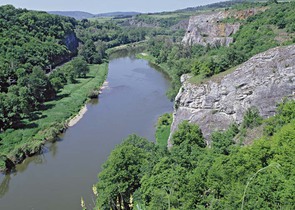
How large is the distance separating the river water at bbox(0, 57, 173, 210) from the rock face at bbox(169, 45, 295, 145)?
31.5 feet

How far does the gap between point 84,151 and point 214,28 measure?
45.5 meters

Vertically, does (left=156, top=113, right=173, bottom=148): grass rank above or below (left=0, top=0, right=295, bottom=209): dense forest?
below

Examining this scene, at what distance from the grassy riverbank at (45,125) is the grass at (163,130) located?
11.8 meters

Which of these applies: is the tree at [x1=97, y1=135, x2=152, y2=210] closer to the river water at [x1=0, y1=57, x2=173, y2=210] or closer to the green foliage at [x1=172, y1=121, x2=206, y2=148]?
the river water at [x1=0, y1=57, x2=173, y2=210]

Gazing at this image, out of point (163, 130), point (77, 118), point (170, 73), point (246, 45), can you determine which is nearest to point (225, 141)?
point (163, 130)

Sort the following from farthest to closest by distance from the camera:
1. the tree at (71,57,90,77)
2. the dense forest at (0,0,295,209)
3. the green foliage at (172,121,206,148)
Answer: the tree at (71,57,90,77) → the green foliage at (172,121,206,148) → the dense forest at (0,0,295,209)

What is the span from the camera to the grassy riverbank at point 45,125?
33.4 meters

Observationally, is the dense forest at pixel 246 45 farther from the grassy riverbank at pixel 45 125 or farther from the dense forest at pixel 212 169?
the grassy riverbank at pixel 45 125

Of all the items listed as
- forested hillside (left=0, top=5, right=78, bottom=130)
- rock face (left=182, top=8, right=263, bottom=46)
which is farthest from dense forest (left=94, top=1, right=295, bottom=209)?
rock face (left=182, top=8, right=263, bottom=46)

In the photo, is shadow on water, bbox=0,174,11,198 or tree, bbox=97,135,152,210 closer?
tree, bbox=97,135,152,210

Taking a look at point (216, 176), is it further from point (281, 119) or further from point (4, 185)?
point (4, 185)

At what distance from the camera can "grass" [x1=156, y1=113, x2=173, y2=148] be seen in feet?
116

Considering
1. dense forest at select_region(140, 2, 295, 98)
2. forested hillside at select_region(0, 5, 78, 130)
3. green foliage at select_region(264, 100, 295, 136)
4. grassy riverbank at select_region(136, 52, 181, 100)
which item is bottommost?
grassy riverbank at select_region(136, 52, 181, 100)

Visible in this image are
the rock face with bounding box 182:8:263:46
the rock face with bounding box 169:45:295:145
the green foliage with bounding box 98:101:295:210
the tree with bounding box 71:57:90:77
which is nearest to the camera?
the green foliage with bounding box 98:101:295:210
